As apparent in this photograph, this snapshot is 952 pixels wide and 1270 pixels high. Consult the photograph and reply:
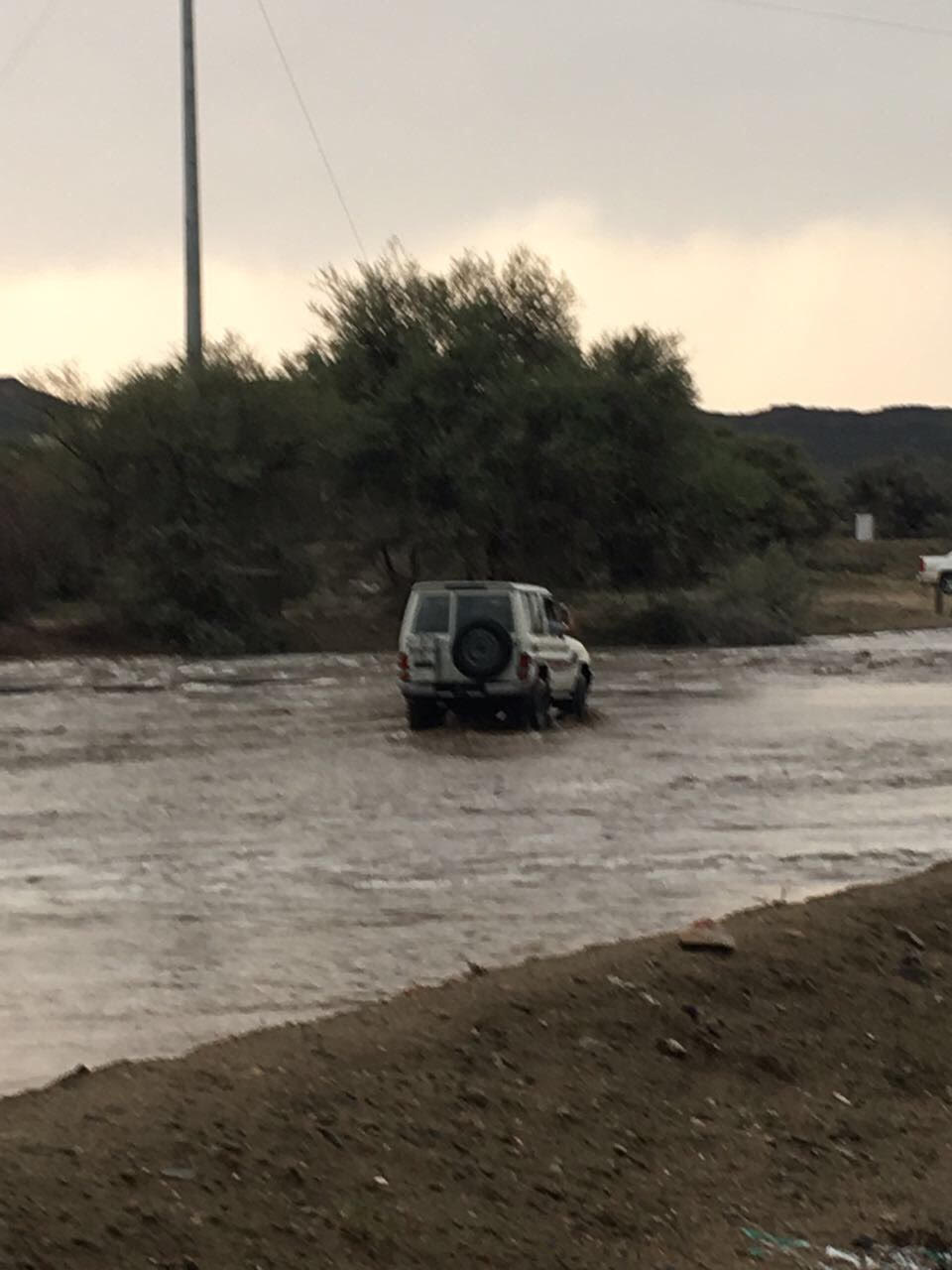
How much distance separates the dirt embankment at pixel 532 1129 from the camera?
536 centimetres

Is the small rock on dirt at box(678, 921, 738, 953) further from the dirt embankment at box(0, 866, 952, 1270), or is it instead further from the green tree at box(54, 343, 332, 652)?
the green tree at box(54, 343, 332, 652)

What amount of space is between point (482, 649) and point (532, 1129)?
1892cm

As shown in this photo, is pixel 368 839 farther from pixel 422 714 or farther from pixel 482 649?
pixel 422 714

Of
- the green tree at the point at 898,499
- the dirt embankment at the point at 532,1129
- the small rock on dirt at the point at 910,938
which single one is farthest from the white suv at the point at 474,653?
the green tree at the point at 898,499

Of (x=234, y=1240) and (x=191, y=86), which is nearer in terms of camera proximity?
(x=234, y=1240)

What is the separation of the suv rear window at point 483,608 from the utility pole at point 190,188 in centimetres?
2097

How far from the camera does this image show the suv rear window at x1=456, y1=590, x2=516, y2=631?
83.1 feet

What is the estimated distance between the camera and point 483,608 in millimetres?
25438

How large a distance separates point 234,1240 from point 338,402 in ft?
151

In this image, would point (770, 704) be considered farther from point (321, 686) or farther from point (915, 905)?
point (915, 905)

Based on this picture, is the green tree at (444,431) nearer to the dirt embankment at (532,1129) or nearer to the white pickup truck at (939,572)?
the white pickup truck at (939,572)

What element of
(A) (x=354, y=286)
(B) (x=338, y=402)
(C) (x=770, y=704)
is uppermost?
(A) (x=354, y=286)

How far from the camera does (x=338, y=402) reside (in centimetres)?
5053

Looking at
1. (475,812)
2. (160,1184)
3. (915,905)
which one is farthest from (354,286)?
(160,1184)
